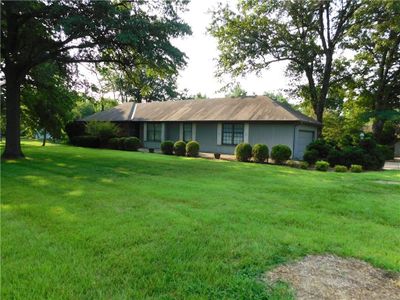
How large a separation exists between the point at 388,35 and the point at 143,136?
71.5ft

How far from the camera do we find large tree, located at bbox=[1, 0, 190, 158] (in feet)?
38.9

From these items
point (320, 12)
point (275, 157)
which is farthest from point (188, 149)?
point (320, 12)

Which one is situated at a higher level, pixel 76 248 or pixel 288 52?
pixel 288 52

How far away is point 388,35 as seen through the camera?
2534 centimetres

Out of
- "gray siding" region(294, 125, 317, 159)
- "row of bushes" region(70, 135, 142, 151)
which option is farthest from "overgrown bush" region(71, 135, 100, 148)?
"gray siding" region(294, 125, 317, 159)

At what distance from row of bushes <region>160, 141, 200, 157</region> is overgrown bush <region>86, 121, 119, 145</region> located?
6.46m

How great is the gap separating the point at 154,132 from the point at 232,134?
8118 millimetres

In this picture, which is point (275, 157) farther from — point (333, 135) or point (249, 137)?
point (333, 135)

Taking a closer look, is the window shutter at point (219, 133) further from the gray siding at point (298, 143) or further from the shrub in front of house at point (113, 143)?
the shrub in front of house at point (113, 143)

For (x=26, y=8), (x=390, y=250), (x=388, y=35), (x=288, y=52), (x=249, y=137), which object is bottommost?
(x=390, y=250)

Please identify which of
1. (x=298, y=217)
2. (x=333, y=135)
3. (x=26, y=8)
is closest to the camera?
(x=298, y=217)

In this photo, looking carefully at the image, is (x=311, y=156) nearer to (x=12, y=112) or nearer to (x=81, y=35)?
(x=81, y=35)

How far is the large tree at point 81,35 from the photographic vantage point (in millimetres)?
11844

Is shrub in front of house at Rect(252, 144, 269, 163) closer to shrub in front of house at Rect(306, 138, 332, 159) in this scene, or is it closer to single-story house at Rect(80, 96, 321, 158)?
shrub in front of house at Rect(306, 138, 332, 159)
